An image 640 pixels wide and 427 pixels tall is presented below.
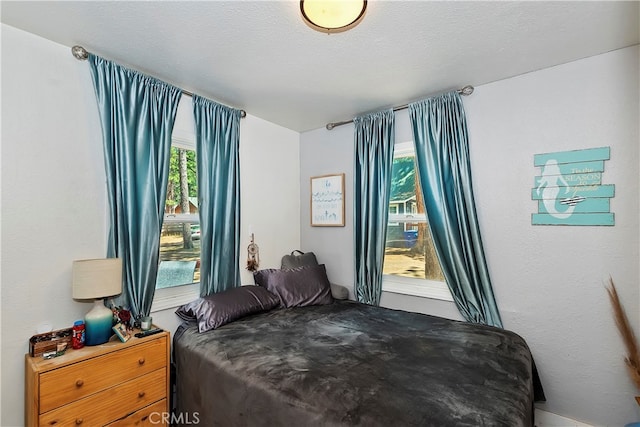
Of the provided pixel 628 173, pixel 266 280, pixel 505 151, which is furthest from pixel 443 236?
pixel 266 280

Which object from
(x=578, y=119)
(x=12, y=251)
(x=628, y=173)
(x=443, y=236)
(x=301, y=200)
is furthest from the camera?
(x=301, y=200)

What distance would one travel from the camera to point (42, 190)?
1.71 meters

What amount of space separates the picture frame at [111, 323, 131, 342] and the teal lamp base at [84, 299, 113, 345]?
0.03 m

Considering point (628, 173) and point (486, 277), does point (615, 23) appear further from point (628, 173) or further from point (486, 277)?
point (486, 277)

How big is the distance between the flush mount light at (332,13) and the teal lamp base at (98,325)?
199 centimetres

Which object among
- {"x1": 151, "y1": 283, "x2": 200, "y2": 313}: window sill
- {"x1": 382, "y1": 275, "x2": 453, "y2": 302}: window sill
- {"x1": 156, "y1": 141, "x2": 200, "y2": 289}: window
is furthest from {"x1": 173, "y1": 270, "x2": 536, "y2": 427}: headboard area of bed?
{"x1": 156, "y1": 141, "x2": 200, "y2": 289}: window

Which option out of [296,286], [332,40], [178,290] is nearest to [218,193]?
[178,290]

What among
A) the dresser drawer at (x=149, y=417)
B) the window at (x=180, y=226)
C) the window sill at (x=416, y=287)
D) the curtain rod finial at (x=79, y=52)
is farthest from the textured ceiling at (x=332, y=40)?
the dresser drawer at (x=149, y=417)

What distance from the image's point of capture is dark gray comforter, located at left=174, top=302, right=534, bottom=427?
1.23 m

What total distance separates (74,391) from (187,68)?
2071 mm

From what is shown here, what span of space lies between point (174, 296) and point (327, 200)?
1.79m

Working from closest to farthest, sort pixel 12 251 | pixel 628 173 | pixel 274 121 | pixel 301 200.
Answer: pixel 12 251
pixel 628 173
pixel 274 121
pixel 301 200

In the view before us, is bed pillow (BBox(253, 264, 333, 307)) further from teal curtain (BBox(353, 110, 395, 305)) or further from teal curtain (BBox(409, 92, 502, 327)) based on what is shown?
teal curtain (BBox(409, 92, 502, 327))

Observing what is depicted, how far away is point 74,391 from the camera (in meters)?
1.48
